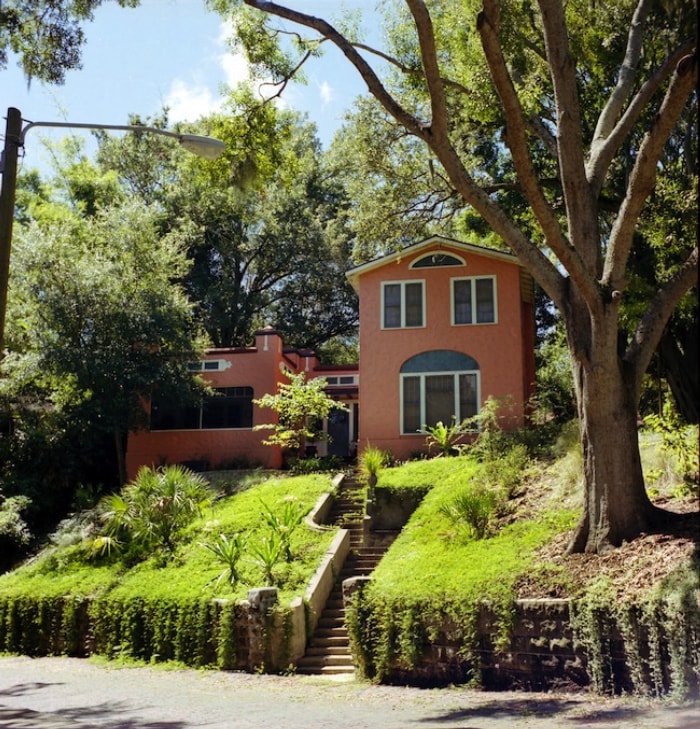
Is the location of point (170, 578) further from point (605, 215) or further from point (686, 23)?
point (605, 215)

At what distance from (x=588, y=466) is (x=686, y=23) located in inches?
247

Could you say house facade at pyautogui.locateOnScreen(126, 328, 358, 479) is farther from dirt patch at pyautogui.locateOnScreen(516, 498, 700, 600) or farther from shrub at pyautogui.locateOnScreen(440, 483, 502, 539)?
dirt patch at pyautogui.locateOnScreen(516, 498, 700, 600)

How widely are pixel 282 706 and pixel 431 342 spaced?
15.7 m

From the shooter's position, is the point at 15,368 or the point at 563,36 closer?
the point at 563,36

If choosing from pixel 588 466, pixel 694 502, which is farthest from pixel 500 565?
pixel 694 502

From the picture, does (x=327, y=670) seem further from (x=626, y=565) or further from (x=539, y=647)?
(x=626, y=565)

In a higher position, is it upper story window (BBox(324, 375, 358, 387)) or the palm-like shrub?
upper story window (BBox(324, 375, 358, 387))

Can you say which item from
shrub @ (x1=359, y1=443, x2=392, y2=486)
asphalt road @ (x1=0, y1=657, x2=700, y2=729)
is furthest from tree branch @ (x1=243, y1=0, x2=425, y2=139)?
shrub @ (x1=359, y1=443, x2=392, y2=486)

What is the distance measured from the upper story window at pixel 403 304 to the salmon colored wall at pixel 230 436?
4.43 meters

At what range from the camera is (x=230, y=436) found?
90.5 feet

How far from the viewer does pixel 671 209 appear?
54.1 feet

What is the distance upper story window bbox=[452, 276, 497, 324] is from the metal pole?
59.3 feet

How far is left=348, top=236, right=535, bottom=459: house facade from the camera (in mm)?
24438

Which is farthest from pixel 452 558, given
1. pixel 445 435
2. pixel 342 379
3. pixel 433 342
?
pixel 342 379
